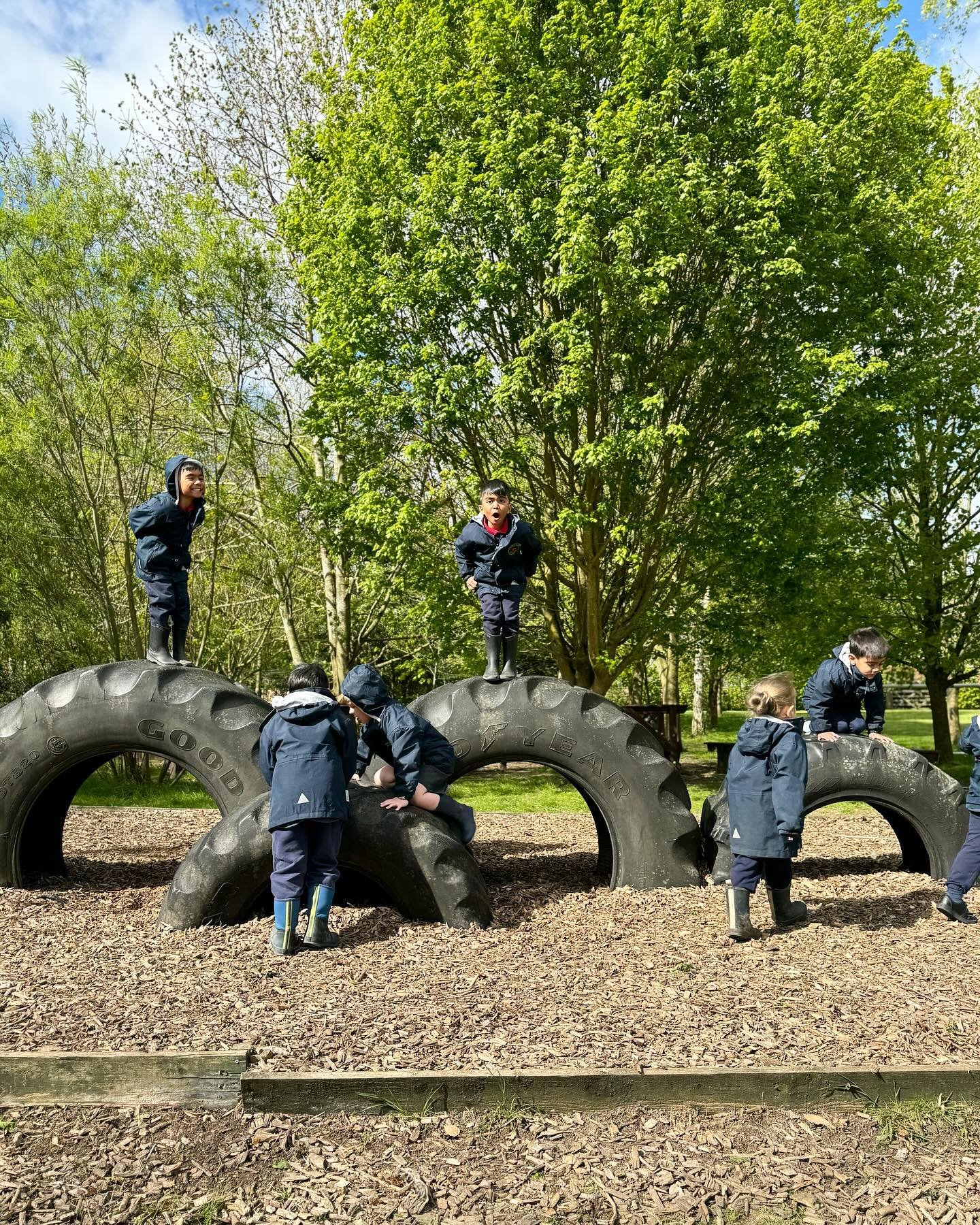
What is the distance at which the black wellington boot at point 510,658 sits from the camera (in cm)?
685

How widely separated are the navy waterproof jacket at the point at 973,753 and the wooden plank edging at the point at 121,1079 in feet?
15.7

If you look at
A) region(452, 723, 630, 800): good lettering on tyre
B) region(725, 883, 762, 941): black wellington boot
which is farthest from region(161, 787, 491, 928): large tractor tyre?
region(725, 883, 762, 941): black wellington boot

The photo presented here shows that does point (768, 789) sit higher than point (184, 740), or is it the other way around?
point (184, 740)

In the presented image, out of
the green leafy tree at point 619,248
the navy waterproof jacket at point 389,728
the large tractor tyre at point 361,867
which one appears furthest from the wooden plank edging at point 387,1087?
the green leafy tree at point 619,248

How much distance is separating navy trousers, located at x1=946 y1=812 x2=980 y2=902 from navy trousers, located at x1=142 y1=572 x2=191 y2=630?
18.5ft

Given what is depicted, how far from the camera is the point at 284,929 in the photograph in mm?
4984

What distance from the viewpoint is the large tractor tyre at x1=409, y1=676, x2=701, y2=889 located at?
641 cm

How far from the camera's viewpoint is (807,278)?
40.9ft

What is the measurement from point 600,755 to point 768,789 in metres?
1.31

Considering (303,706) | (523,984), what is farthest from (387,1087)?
(303,706)

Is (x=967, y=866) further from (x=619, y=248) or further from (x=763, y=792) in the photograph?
(x=619, y=248)

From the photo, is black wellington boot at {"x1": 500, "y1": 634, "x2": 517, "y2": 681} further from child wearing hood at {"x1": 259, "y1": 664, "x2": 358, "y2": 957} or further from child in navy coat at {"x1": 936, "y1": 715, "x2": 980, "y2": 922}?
child in navy coat at {"x1": 936, "y1": 715, "x2": 980, "y2": 922}

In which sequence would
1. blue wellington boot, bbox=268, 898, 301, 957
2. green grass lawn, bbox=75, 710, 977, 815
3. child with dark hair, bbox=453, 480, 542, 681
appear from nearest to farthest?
blue wellington boot, bbox=268, 898, 301, 957, child with dark hair, bbox=453, 480, 542, 681, green grass lawn, bbox=75, 710, 977, 815

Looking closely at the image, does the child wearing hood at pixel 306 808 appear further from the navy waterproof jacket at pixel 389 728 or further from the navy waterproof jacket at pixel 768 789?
the navy waterproof jacket at pixel 768 789
